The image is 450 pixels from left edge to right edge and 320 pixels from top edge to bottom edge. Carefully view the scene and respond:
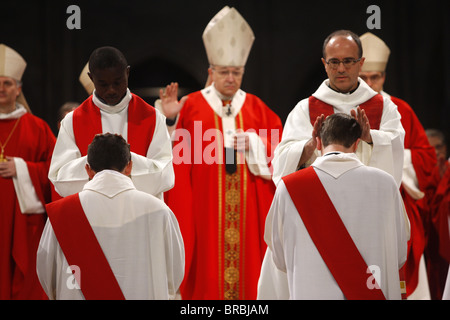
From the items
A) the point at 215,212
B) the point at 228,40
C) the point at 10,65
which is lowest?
the point at 215,212

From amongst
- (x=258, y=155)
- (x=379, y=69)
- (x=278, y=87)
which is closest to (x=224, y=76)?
(x=258, y=155)

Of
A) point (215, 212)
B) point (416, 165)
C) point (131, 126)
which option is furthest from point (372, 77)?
point (131, 126)

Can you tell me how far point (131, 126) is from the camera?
208 inches

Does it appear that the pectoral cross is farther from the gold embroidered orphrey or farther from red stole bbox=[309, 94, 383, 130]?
red stole bbox=[309, 94, 383, 130]

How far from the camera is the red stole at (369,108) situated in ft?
17.7

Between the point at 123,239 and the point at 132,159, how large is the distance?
935 mm

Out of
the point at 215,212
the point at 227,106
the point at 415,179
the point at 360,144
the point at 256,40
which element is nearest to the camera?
the point at 360,144

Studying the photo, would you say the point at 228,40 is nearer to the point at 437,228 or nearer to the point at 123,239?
the point at 437,228

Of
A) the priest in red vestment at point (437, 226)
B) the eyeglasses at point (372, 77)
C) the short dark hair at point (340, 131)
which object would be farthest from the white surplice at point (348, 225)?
the eyeglasses at point (372, 77)

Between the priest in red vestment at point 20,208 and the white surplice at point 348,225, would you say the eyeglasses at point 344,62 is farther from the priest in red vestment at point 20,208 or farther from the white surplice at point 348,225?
the priest in red vestment at point 20,208

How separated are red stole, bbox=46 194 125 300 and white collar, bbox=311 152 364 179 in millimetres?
1126

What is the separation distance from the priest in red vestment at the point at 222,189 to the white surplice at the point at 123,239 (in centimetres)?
226

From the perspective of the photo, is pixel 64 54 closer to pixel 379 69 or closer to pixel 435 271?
pixel 379 69

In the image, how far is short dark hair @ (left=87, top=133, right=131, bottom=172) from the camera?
13.8 feet
